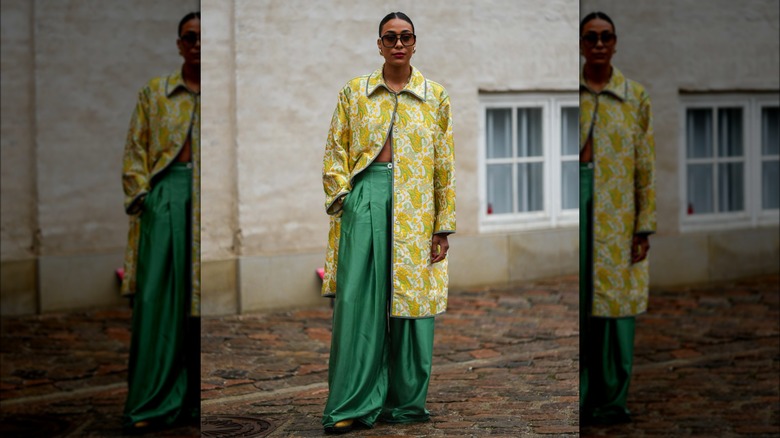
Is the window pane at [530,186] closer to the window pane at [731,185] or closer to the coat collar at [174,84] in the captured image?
the window pane at [731,185]

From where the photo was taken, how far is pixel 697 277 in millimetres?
7383

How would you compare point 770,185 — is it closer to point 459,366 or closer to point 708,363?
point 708,363

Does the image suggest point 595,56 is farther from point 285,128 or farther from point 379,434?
point 379,434

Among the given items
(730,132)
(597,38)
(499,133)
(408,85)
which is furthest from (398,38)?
(730,132)

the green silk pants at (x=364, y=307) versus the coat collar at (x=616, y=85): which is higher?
the coat collar at (x=616, y=85)

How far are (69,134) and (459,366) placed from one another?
296cm

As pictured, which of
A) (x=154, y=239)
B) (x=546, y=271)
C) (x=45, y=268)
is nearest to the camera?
(x=546, y=271)

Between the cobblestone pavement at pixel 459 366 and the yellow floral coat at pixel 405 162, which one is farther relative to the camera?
the cobblestone pavement at pixel 459 366

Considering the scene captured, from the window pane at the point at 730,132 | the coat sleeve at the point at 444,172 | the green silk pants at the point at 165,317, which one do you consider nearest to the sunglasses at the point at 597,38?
the window pane at the point at 730,132

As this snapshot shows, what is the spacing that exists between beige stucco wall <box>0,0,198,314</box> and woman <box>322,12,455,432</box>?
6.82 feet

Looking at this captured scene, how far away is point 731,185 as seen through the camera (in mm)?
7477

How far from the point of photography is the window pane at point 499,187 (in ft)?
20.7

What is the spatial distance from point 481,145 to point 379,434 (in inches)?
50.7

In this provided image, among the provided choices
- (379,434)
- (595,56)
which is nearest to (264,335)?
(379,434)
